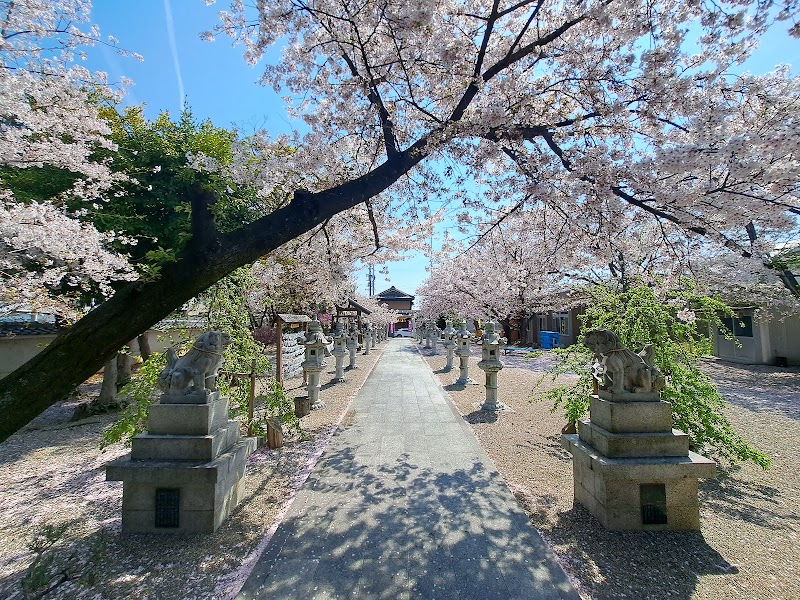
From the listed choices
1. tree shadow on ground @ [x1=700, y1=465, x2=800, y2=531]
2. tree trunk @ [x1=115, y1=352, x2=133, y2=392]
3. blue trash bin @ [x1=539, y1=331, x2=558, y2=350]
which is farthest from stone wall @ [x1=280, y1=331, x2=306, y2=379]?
blue trash bin @ [x1=539, y1=331, x2=558, y2=350]

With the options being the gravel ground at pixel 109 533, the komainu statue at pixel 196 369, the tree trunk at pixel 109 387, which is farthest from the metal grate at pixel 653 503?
the tree trunk at pixel 109 387

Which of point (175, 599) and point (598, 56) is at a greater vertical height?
point (598, 56)

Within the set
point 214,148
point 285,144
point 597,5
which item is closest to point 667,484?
point 597,5

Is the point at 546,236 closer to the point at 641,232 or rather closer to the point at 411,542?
the point at 641,232

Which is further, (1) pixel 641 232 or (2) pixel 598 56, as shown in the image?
(1) pixel 641 232

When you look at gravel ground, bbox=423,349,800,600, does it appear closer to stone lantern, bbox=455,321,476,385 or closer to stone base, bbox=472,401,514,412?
stone base, bbox=472,401,514,412

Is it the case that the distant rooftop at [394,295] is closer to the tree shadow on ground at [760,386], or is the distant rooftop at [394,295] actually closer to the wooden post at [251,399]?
the tree shadow on ground at [760,386]

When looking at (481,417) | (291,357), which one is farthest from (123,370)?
(481,417)

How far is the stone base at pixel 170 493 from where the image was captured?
3.38 m

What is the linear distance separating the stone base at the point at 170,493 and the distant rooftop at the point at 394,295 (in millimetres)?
65689

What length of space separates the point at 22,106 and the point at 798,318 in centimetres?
2293

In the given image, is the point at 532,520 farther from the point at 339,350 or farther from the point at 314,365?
the point at 339,350

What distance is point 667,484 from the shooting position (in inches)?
134

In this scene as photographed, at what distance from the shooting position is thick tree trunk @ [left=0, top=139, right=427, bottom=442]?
252 cm
